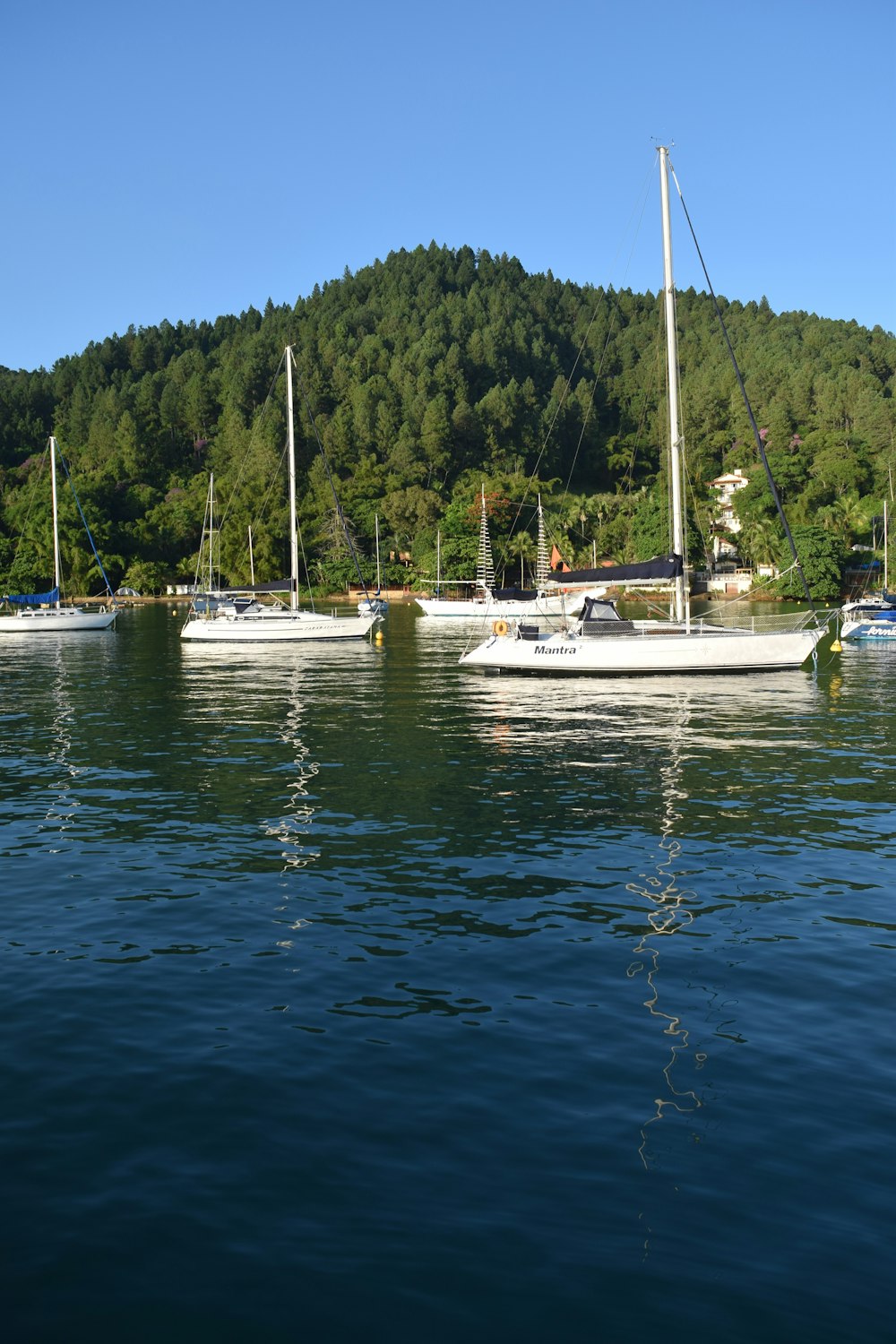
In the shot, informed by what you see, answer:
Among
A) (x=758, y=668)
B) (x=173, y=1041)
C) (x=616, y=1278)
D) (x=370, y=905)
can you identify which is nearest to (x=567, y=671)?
(x=758, y=668)

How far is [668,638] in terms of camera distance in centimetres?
4641

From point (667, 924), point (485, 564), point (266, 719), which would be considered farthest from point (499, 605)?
point (667, 924)

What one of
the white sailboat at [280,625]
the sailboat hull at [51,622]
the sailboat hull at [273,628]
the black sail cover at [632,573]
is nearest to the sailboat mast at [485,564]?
the sailboat hull at [51,622]

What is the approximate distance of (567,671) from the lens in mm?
49281

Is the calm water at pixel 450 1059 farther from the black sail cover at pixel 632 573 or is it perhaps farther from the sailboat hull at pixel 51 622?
the sailboat hull at pixel 51 622

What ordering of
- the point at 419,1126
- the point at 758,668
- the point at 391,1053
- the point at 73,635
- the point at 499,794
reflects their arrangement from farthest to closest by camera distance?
the point at 73,635
the point at 758,668
the point at 499,794
the point at 391,1053
the point at 419,1126

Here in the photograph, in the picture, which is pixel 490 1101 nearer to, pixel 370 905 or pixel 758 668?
pixel 370 905

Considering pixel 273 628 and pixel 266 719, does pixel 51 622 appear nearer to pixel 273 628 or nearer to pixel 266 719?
pixel 273 628

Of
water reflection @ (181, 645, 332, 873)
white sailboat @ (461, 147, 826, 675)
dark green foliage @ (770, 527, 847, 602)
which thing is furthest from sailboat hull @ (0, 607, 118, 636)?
dark green foliage @ (770, 527, 847, 602)

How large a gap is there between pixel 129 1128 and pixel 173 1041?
190cm

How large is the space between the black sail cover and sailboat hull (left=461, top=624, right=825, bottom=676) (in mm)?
2255

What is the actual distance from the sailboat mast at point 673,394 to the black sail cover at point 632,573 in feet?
1.34

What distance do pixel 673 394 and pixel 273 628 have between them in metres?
34.3

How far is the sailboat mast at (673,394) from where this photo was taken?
4550 cm
